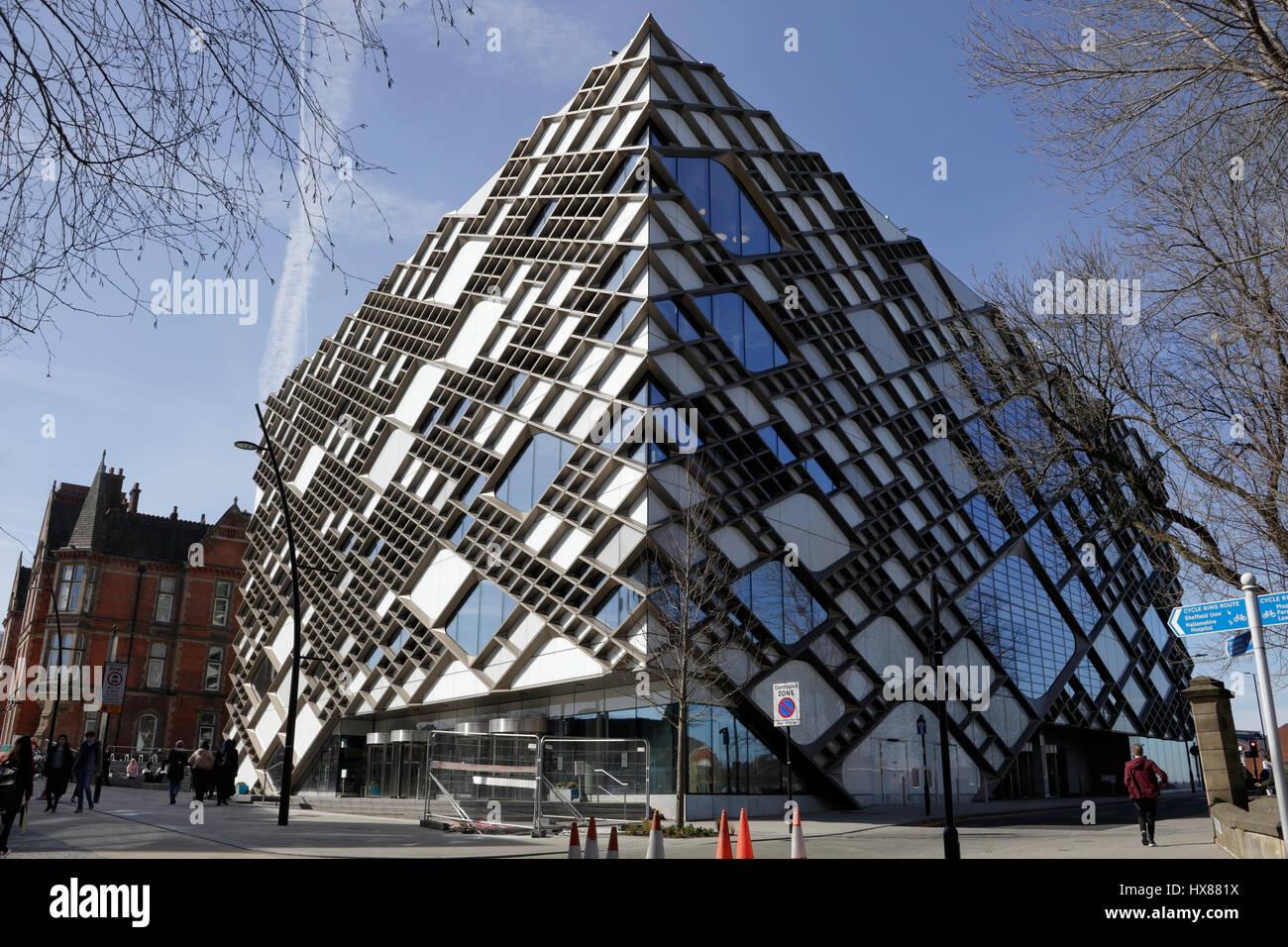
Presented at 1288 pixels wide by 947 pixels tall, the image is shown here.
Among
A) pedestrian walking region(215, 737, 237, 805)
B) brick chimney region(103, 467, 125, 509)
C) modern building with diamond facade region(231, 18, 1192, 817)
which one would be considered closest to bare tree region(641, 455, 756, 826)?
modern building with diamond facade region(231, 18, 1192, 817)

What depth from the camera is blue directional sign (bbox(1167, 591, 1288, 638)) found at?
9547mm

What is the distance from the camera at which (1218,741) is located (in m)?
15.8

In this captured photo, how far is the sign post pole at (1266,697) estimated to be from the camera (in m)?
8.86

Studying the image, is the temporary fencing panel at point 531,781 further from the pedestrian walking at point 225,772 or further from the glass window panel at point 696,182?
the glass window panel at point 696,182

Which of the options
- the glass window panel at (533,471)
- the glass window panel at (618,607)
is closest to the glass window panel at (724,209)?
the glass window panel at (533,471)

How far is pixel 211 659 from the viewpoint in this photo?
68312 mm

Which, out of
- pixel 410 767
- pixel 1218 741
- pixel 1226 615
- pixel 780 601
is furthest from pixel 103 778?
pixel 1226 615

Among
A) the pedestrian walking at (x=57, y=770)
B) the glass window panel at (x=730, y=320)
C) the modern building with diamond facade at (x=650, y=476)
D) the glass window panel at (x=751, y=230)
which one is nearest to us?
the pedestrian walking at (x=57, y=770)

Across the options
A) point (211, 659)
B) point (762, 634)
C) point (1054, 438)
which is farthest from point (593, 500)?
point (211, 659)

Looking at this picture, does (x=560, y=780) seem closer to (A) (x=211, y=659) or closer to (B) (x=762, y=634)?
(B) (x=762, y=634)

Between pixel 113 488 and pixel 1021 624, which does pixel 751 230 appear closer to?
pixel 1021 624

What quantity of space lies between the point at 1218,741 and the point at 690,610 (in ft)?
44.0

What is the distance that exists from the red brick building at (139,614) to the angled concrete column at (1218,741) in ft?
197
